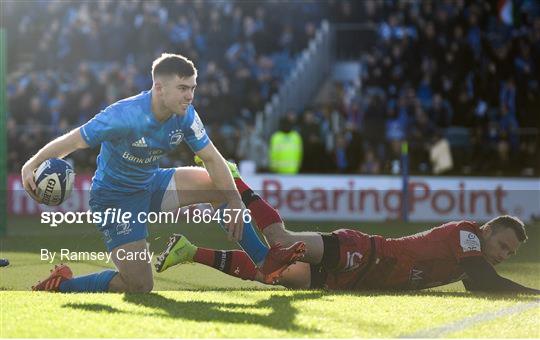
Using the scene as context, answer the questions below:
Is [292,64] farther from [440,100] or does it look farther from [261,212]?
[261,212]

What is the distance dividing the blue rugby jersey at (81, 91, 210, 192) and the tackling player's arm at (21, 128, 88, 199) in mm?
68

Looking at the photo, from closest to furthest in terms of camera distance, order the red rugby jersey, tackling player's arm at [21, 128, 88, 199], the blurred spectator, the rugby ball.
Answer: tackling player's arm at [21, 128, 88, 199] < the rugby ball < the red rugby jersey < the blurred spectator

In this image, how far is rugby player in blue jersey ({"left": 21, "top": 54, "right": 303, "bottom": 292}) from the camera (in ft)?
24.2

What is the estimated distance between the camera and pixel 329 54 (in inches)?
878

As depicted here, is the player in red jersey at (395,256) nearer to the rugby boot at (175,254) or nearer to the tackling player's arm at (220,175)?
the rugby boot at (175,254)

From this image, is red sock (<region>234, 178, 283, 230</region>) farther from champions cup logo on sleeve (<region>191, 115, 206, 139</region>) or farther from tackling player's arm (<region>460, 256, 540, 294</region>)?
tackling player's arm (<region>460, 256, 540, 294</region>)

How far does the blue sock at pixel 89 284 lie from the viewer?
25.4 feet

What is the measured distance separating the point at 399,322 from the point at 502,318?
0.73 m

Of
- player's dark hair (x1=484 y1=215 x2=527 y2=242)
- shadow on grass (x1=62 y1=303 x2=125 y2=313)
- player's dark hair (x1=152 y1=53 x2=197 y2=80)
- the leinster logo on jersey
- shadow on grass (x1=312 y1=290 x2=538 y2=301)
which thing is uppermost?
player's dark hair (x1=152 y1=53 x2=197 y2=80)

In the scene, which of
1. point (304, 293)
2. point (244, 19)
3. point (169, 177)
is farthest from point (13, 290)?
point (244, 19)

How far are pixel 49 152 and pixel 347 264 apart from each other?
7.68 feet

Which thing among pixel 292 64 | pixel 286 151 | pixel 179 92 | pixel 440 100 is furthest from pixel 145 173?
pixel 292 64

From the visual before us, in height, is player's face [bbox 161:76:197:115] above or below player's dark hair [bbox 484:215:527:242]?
above

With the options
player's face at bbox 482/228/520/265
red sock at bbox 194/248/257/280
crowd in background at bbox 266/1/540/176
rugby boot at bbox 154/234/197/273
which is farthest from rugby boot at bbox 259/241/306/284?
crowd in background at bbox 266/1/540/176
